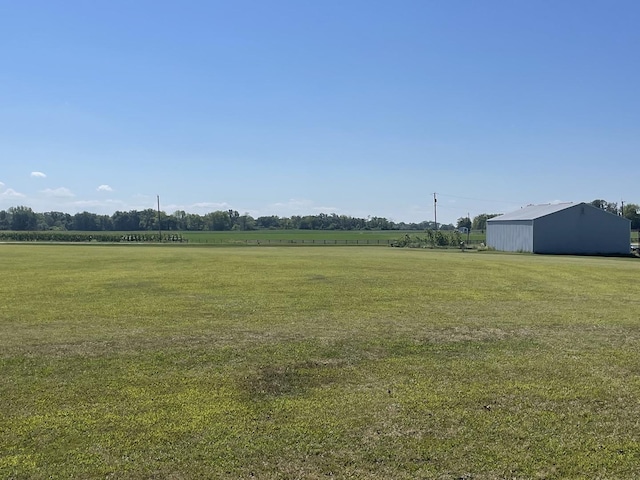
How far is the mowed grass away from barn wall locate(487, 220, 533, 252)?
1921 inches

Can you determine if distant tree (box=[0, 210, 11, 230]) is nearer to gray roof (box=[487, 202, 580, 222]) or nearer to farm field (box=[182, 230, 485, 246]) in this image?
farm field (box=[182, 230, 485, 246])

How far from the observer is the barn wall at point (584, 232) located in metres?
59.3

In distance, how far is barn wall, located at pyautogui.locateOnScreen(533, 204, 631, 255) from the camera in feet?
195

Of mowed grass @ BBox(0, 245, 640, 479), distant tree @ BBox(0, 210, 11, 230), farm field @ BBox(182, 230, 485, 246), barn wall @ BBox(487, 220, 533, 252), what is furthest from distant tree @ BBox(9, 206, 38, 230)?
mowed grass @ BBox(0, 245, 640, 479)

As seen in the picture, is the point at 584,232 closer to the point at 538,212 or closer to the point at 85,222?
the point at 538,212

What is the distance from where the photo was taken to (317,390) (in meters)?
7.05

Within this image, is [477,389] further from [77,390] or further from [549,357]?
[77,390]

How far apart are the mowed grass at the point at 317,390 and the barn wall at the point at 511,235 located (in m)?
48.8

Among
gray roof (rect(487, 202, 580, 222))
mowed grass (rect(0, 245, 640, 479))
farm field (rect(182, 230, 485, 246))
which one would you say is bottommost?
mowed grass (rect(0, 245, 640, 479))

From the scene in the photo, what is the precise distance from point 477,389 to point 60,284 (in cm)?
1711

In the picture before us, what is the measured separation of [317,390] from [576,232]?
6119 centimetres

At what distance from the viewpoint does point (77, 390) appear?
6910mm

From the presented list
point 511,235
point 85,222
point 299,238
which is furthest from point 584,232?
point 85,222

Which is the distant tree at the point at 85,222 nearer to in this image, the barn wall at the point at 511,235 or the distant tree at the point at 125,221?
the distant tree at the point at 125,221
